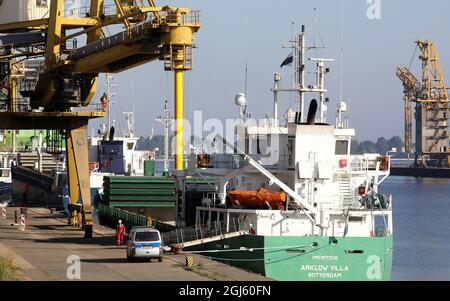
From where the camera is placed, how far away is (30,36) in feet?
196

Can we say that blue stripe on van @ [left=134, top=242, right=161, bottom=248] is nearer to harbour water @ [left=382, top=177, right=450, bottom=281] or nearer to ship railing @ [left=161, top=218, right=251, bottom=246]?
ship railing @ [left=161, top=218, right=251, bottom=246]

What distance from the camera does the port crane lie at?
164ft

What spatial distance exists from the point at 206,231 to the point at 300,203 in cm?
463

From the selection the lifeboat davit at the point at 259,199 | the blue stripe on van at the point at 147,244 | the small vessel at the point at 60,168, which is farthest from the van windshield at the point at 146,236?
the small vessel at the point at 60,168

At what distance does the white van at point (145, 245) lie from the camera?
125 ft

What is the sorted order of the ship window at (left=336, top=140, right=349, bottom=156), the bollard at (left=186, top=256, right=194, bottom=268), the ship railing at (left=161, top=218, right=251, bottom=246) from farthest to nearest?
the ship window at (left=336, top=140, right=349, bottom=156), the ship railing at (left=161, top=218, right=251, bottom=246), the bollard at (left=186, top=256, right=194, bottom=268)

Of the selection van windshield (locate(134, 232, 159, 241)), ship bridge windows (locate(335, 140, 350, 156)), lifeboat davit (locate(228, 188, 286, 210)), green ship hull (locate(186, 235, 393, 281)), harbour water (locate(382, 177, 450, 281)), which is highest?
ship bridge windows (locate(335, 140, 350, 156))

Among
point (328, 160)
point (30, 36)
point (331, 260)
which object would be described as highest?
point (30, 36)

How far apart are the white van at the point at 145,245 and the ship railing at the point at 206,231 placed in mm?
4096

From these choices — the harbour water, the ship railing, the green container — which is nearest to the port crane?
the ship railing

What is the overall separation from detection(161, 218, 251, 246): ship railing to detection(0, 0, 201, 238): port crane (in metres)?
8.22
